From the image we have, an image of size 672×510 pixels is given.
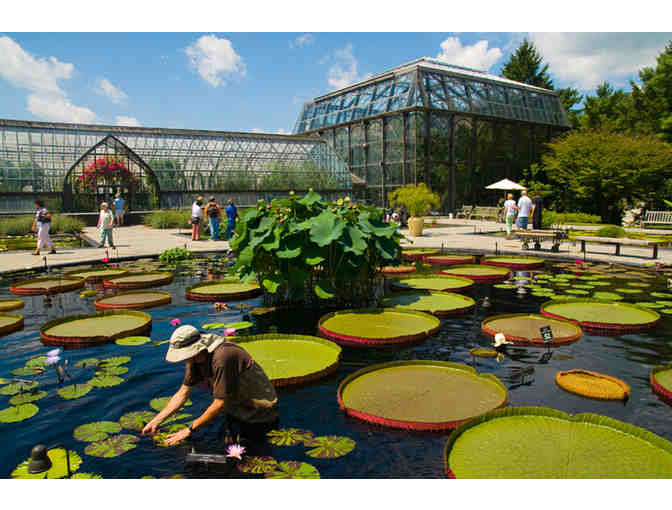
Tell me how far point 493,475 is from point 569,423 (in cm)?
101

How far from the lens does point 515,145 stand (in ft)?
124

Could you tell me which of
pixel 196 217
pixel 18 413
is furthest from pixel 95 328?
pixel 196 217

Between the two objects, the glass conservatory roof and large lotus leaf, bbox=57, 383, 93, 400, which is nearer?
large lotus leaf, bbox=57, 383, 93, 400

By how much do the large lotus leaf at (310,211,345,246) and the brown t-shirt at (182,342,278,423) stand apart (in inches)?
117

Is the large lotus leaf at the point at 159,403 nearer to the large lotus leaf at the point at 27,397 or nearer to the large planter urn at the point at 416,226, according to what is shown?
the large lotus leaf at the point at 27,397

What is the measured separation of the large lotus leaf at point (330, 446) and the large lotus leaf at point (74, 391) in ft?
7.94

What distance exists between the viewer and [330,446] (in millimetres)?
3494

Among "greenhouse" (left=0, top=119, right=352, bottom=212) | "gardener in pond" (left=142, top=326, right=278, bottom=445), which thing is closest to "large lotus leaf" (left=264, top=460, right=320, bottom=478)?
"gardener in pond" (left=142, top=326, right=278, bottom=445)

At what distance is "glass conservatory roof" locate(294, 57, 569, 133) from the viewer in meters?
32.3

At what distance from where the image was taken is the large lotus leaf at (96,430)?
3596 millimetres

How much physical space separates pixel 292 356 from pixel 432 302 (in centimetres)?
321

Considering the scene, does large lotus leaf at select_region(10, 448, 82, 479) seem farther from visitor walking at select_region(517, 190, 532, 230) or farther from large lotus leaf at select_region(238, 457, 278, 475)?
visitor walking at select_region(517, 190, 532, 230)

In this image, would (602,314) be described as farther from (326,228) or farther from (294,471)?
(294,471)

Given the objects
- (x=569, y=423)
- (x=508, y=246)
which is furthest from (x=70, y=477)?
(x=508, y=246)
